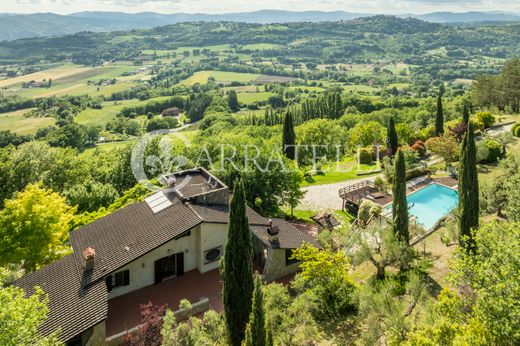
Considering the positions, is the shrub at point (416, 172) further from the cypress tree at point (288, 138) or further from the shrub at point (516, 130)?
the cypress tree at point (288, 138)

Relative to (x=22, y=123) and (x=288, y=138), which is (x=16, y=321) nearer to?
(x=288, y=138)

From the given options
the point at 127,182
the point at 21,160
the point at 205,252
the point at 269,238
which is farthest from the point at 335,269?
the point at 21,160

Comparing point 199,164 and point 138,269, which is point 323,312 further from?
point 199,164

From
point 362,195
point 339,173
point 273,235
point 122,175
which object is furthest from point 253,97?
point 273,235

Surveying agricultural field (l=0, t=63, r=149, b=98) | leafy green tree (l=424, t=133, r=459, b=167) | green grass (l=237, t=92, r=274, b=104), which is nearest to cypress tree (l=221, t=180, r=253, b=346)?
leafy green tree (l=424, t=133, r=459, b=167)

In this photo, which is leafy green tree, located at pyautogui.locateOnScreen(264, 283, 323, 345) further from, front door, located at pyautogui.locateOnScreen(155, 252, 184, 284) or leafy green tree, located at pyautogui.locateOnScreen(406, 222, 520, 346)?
front door, located at pyautogui.locateOnScreen(155, 252, 184, 284)
